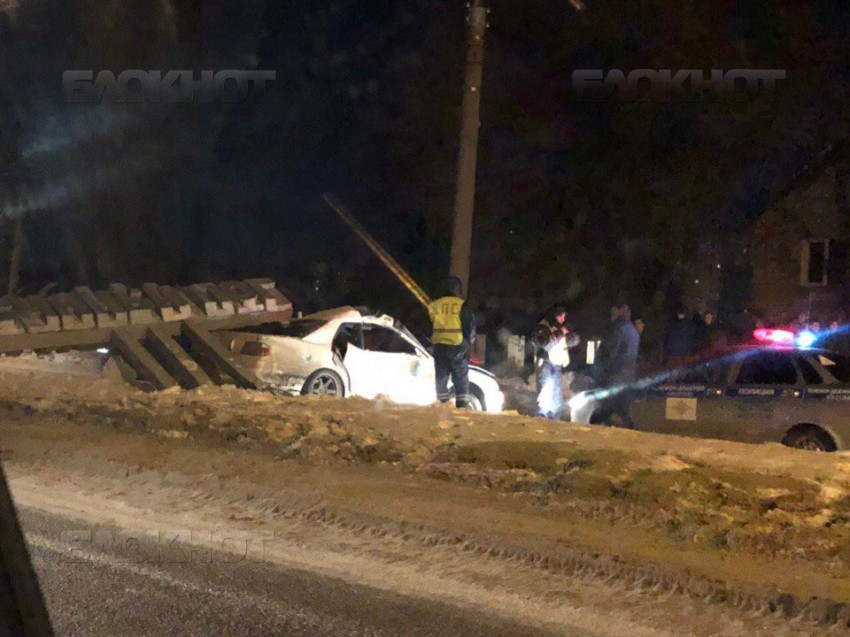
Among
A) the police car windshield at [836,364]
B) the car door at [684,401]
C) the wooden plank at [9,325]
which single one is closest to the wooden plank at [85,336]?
the wooden plank at [9,325]

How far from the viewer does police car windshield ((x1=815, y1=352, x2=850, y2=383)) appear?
11.2 metres

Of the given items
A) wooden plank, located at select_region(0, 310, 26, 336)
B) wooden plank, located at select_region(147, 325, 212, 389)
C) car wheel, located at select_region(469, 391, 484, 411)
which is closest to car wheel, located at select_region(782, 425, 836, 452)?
car wheel, located at select_region(469, 391, 484, 411)

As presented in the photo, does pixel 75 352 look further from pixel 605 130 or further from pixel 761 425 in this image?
pixel 605 130

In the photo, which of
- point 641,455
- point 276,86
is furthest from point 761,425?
point 276,86

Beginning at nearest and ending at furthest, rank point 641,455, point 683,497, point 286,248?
point 683,497 → point 641,455 → point 286,248

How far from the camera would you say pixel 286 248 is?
31.6m

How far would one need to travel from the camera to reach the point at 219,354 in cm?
1347

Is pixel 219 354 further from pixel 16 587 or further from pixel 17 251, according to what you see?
pixel 17 251

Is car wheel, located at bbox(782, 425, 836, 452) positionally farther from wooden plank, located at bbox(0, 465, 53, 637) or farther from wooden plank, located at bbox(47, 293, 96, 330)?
wooden plank, located at bbox(0, 465, 53, 637)

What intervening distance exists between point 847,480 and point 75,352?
10740 millimetres

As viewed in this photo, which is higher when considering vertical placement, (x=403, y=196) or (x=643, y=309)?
(x=403, y=196)

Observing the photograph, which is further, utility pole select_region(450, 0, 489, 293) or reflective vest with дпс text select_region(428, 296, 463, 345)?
utility pole select_region(450, 0, 489, 293)

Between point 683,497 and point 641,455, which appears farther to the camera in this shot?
point 641,455

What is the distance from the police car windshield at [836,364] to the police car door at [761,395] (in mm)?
325
